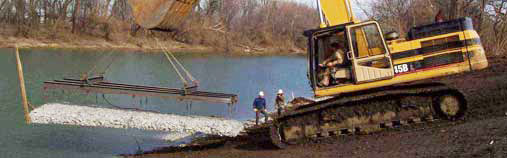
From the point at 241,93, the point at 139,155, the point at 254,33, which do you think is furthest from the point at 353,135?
the point at 254,33

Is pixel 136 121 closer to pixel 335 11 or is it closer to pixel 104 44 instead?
pixel 335 11

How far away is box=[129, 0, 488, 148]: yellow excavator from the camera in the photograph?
9.93 m

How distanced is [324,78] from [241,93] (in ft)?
43.4

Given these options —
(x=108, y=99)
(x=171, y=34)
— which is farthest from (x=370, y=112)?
(x=171, y=34)

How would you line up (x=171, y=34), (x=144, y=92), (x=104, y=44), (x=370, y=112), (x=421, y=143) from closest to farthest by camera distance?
(x=421, y=143) → (x=370, y=112) → (x=144, y=92) → (x=104, y=44) → (x=171, y=34)

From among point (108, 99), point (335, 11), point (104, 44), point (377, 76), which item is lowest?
point (108, 99)

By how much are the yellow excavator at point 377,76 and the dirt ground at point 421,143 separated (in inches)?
7.6

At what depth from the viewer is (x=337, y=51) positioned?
1016 cm

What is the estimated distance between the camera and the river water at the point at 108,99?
12695 millimetres

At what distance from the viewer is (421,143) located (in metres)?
9.19

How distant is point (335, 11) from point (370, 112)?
2158 mm

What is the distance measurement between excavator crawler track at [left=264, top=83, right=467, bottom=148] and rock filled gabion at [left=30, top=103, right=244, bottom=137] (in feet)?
11.4

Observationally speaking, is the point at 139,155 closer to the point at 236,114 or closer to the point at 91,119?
the point at 91,119

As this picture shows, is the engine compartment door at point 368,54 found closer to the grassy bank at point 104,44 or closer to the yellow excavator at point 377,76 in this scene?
the yellow excavator at point 377,76
